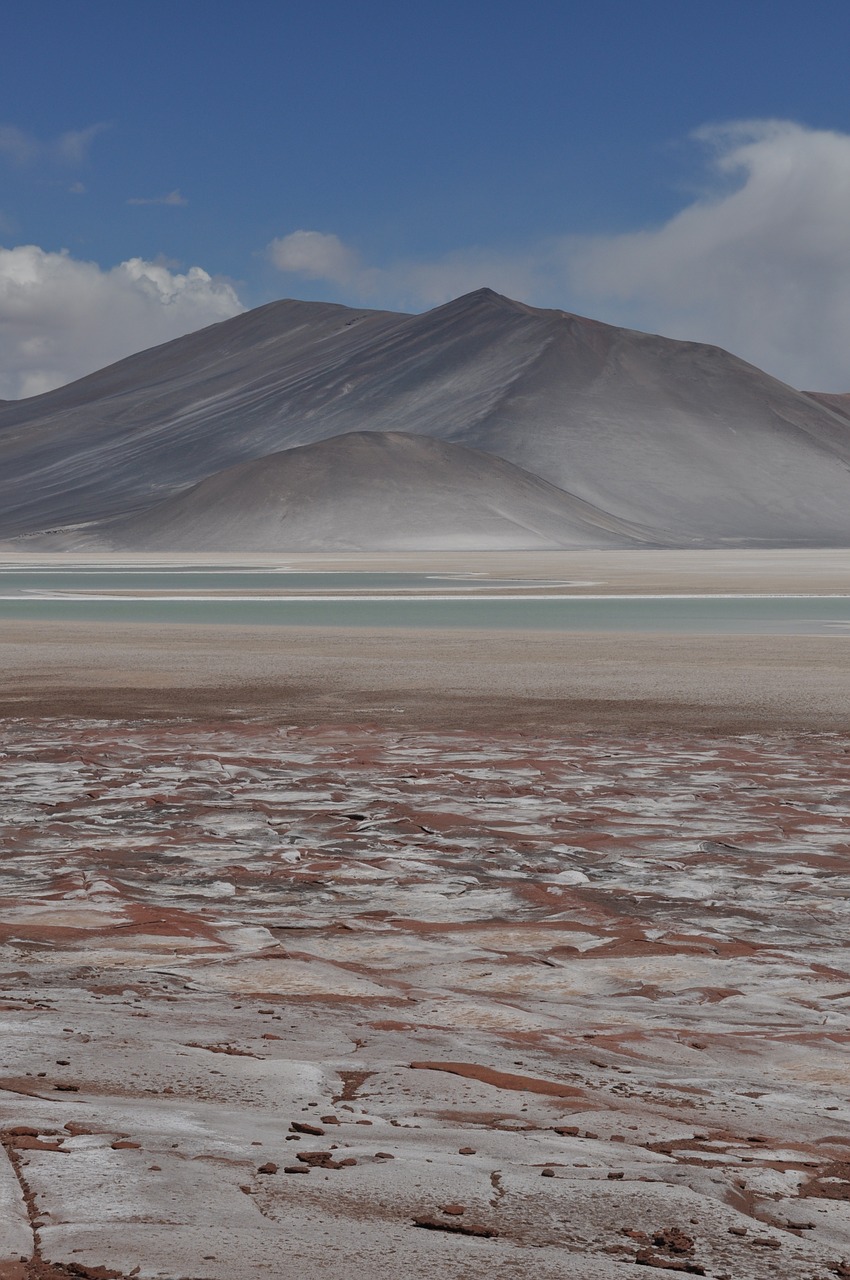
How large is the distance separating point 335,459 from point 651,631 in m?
127

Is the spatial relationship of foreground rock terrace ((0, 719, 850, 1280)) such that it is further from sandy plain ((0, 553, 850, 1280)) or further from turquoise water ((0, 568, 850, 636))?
turquoise water ((0, 568, 850, 636))

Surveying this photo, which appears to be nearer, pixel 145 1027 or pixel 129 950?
pixel 145 1027

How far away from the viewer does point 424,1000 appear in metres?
5.68

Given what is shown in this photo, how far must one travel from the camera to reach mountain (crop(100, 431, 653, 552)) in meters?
137

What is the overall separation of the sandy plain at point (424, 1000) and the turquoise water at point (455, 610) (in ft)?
50.6

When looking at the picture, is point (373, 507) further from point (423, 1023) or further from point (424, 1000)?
point (423, 1023)

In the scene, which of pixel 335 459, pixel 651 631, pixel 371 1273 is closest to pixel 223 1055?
pixel 371 1273

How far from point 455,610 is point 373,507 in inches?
4293

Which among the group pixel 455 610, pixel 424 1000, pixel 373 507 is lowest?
pixel 424 1000

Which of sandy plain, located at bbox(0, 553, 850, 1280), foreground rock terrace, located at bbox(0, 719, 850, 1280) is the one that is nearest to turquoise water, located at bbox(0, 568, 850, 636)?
sandy plain, located at bbox(0, 553, 850, 1280)

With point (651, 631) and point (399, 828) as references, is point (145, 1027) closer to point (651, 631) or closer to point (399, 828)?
point (399, 828)

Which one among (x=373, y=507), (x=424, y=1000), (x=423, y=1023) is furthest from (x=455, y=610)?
(x=373, y=507)

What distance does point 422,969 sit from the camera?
20.2 ft

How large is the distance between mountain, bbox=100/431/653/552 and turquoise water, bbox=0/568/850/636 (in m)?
86.6
